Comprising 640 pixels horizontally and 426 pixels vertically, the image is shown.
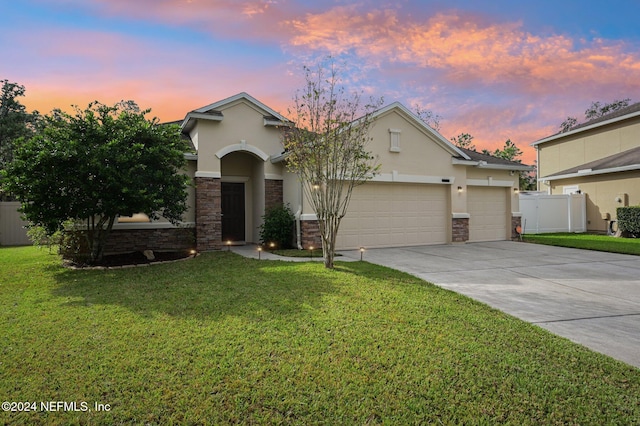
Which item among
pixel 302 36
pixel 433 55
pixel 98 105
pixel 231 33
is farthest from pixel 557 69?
pixel 98 105

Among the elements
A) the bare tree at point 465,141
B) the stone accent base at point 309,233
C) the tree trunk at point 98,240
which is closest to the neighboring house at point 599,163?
the bare tree at point 465,141

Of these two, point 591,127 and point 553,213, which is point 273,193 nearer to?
point 553,213

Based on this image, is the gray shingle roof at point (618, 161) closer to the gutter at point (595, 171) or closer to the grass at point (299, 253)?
the gutter at point (595, 171)

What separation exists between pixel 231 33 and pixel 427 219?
923 cm

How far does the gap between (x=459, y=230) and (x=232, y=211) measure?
874cm

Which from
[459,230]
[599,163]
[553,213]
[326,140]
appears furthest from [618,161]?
[326,140]

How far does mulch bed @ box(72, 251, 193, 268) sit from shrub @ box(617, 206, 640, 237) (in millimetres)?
18116

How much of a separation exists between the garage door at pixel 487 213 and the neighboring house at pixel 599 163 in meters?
7.39

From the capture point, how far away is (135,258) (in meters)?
9.94

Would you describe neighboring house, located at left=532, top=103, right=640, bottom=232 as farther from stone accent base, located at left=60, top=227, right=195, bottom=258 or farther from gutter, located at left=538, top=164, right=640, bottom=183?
stone accent base, located at left=60, top=227, right=195, bottom=258

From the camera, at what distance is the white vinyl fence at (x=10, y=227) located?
1535cm

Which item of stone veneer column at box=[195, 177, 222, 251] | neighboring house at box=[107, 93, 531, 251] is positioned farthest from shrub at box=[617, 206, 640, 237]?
stone veneer column at box=[195, 177, 222, 251]

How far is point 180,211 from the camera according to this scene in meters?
9.75

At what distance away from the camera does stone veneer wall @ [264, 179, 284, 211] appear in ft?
41.9
